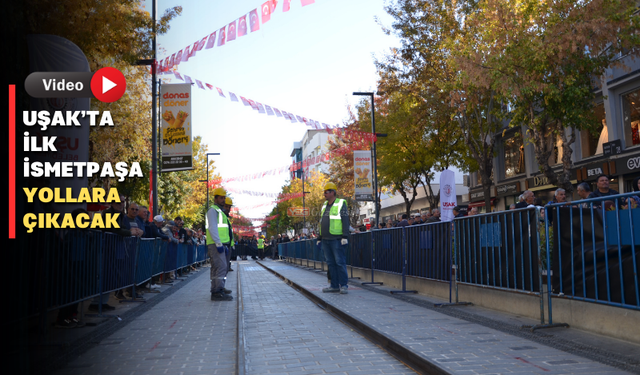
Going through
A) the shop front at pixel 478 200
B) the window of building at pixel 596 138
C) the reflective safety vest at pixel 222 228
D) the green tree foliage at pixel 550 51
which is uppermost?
the green tree foliage at pixel 550 51

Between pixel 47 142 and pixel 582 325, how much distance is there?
7097 mm

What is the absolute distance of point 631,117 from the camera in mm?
21766

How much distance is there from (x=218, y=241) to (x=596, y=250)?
6955mm

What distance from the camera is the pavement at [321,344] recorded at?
5156 mm

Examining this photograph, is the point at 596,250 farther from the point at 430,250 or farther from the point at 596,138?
the point at 596,138

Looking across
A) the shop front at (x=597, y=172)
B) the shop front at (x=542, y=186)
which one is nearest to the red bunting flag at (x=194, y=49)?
the shop front at (x=597, y=172)

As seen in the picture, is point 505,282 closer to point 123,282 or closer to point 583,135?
point 123,282

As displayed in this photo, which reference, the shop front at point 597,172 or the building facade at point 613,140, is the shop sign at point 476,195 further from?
the shop front at point 597,172

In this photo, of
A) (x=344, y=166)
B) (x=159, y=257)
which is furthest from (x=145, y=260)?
(x=344, y=166)

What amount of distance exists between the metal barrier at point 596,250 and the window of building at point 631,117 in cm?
1707

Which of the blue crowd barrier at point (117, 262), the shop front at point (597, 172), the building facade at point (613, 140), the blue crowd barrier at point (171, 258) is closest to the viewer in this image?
the blue crowd barrier at point (117, 262)

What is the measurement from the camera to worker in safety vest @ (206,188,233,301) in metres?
11.2

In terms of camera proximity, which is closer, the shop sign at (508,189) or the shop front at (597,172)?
the shop front at (597,172)

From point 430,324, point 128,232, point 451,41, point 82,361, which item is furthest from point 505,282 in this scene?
point 451,41
